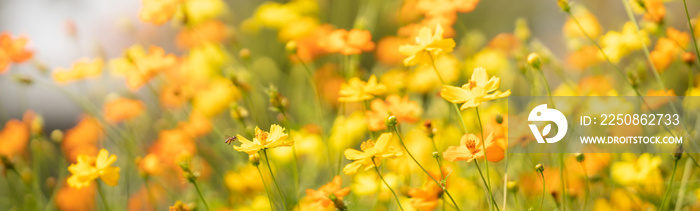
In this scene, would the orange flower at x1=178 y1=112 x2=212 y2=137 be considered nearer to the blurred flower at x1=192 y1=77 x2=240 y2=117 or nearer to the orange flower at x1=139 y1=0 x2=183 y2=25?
the blurred flower at x1=192 y1=77 x2=240 y2=117

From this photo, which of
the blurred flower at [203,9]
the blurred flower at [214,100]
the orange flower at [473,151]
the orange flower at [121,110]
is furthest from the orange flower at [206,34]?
the orange flower at [473,151]

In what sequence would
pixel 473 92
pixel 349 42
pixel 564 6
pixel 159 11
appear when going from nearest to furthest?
pixel 473 92 → pixel 564 6 → pixel 349 42 → pixel 159 11

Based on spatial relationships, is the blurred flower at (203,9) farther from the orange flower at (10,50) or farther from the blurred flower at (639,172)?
the blurred flower at (639,172)

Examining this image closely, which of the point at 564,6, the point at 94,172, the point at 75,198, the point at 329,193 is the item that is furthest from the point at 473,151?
the point at 75,198

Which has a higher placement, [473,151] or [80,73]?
[80,73]

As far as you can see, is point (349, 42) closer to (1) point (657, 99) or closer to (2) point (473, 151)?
(2) point (473, 151)

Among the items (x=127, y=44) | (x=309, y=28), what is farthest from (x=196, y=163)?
(x=127, y=44)

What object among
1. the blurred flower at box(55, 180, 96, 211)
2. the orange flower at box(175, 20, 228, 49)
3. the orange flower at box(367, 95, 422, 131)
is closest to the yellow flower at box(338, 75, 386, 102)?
the orange flower at box(367, 95, 422, 131)
